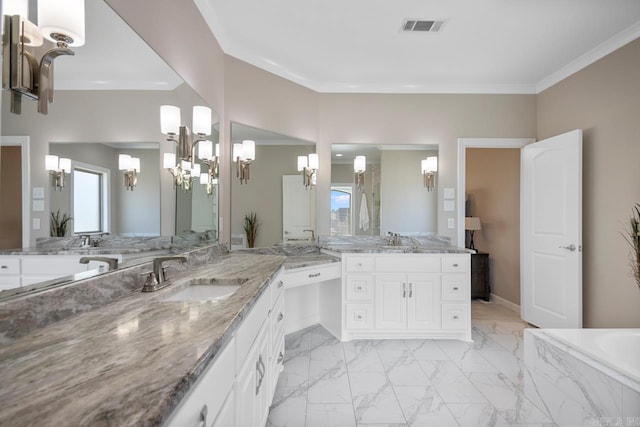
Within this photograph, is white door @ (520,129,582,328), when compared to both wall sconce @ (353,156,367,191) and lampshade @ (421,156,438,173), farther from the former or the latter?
wall sconce @ (353,156,367,191)

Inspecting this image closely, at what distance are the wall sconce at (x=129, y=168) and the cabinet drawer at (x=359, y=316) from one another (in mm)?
2121

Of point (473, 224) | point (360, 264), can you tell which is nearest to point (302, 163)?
point (360, 264)

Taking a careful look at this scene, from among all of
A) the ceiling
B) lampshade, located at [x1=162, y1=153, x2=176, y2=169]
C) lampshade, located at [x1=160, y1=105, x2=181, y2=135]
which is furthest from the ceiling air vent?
lampshade, located at [x1=162, y1=153, x2=176, y2=169]

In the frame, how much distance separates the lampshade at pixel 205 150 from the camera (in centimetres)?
205

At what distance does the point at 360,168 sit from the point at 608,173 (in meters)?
2.22

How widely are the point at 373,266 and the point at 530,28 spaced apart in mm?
2361

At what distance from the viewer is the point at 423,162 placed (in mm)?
3471

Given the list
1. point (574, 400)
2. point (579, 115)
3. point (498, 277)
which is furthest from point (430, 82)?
point (574, 400)

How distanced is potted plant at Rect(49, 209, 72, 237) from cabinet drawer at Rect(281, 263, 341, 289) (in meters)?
1.52

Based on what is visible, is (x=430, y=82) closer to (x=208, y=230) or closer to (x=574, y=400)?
(x=208, y=230)

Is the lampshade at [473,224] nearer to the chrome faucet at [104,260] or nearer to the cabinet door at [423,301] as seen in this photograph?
the cabinet door at [423,301]

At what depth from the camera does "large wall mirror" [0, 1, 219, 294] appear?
92 centimetres

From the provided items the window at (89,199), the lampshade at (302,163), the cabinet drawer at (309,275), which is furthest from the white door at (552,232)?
the window at (89,199)

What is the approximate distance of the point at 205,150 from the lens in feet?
6.96
